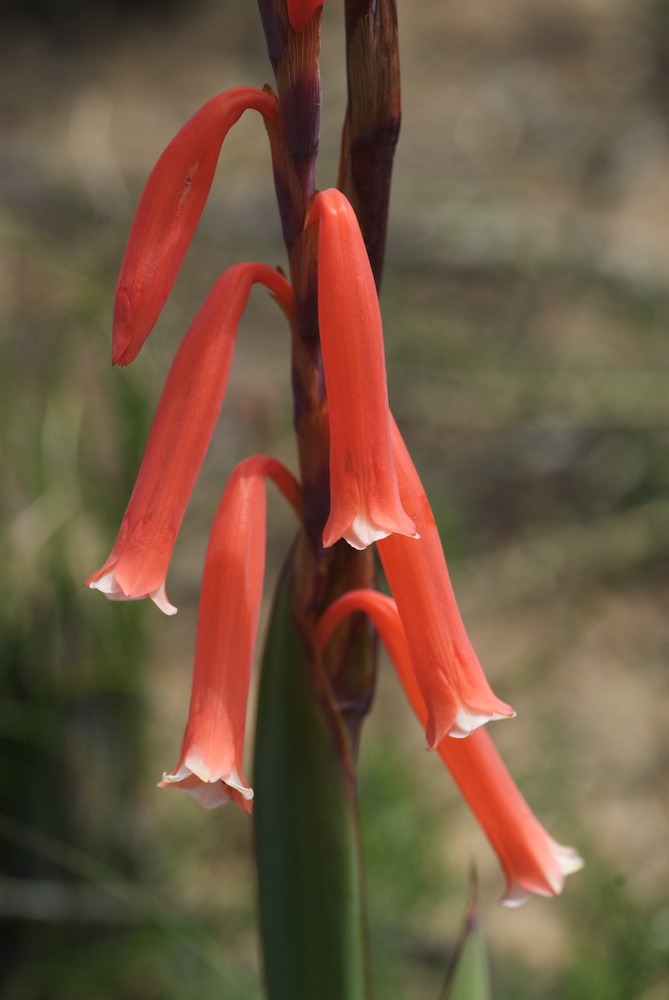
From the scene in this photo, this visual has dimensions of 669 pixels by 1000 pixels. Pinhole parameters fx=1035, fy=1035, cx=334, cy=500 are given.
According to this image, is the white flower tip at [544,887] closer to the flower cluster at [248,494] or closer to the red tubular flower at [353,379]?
the flower cluster at [248,494]

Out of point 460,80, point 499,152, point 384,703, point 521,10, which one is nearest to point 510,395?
point 384,703

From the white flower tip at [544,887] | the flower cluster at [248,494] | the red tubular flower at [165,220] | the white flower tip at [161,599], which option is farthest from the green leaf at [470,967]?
the red tubular flower at [165,220]

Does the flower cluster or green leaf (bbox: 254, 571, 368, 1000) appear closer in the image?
the flower cluster

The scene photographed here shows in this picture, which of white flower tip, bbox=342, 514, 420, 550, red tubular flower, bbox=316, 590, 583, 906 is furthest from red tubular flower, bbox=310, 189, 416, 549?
red tubular flower, bbox=316, 590, 583, 906

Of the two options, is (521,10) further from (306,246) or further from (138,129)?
(306,246)

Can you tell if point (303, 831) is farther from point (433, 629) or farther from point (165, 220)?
point (165, 220)

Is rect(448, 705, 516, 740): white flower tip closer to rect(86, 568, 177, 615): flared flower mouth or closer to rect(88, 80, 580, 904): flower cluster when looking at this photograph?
rect(88, 80, 580, 904): flower cluster
